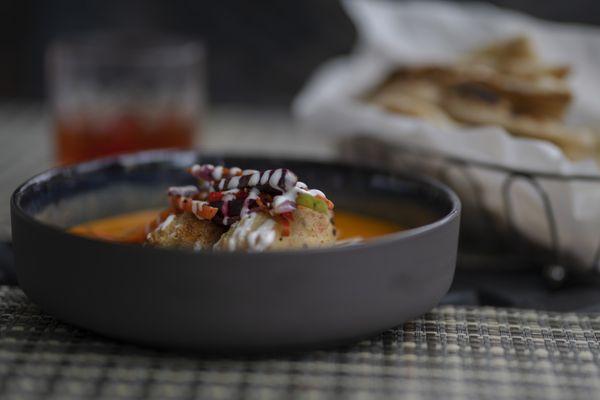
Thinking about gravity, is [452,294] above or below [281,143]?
above

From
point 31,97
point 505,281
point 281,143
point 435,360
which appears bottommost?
point 31,97

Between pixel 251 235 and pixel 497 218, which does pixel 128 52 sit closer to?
pixel 497 218

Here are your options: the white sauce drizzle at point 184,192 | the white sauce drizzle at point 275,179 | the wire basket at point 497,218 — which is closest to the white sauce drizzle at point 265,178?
the white sauce drizzle at point 275,179

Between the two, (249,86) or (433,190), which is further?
(249,86)

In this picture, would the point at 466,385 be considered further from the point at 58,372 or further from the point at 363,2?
the point at 363,2

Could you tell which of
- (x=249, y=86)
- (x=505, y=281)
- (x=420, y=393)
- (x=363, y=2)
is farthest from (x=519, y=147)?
(x=249, y=86)

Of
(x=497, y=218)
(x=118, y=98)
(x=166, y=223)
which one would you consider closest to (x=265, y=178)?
(x=166, y=223)
